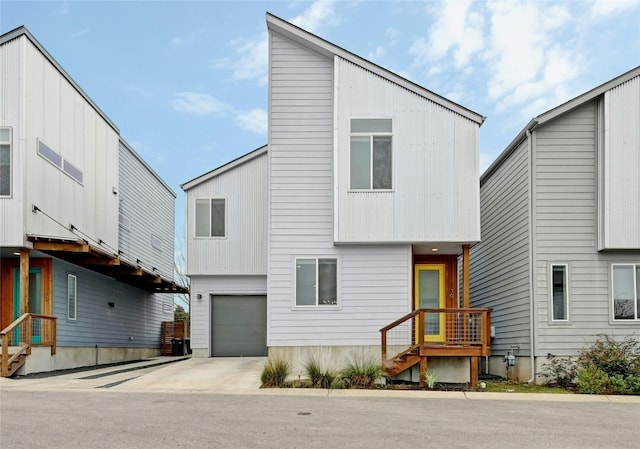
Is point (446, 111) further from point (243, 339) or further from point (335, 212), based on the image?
point (243, 339)

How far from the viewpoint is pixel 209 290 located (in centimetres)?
→ 2272

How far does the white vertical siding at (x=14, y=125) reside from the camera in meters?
16.6

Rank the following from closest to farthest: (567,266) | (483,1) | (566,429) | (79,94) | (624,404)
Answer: (566,429) < (624,404) < (567,266) < (483,1) < (79,94)

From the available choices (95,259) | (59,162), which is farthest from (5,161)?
(95,259)

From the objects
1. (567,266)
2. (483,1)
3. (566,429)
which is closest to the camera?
(566,429)

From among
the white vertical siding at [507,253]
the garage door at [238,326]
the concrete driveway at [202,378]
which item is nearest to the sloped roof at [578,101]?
the white vertical siding at [507,253]

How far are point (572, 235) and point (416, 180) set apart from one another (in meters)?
3.73

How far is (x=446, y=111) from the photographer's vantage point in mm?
16531

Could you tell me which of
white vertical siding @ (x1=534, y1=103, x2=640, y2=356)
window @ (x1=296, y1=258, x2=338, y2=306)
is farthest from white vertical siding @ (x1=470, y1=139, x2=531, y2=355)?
window @ (x1=296, y1=258, x2=338, y2=306)

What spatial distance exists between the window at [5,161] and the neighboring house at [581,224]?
1195cm

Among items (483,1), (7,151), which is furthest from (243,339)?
(483,1)

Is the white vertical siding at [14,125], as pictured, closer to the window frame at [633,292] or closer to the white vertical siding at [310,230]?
the white vertical siding at [310,230]

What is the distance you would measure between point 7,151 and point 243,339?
9233 millimetres

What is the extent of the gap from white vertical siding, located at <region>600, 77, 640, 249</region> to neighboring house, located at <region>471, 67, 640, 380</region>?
0.02 m
